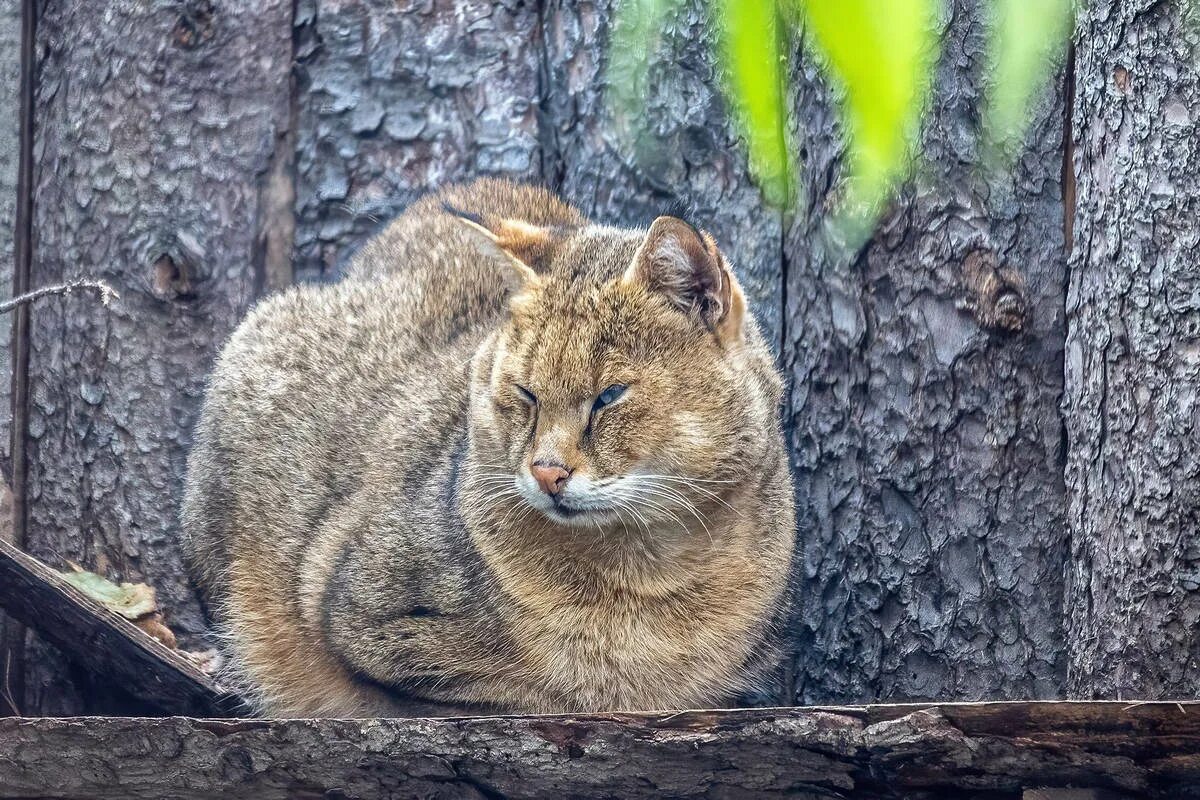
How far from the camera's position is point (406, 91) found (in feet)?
16.4

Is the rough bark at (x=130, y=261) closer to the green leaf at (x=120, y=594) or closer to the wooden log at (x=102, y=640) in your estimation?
the green leaf at (x=120, y=594)

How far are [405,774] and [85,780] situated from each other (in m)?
0.75

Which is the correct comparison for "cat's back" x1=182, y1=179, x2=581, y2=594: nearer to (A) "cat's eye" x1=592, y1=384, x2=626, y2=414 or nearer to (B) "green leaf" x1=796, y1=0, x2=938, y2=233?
(A) "cat's eye" x1=592, y1=384, x2=626, y2=414

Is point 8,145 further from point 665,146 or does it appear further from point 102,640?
point 665,146

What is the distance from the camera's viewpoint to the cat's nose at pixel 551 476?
3307mm

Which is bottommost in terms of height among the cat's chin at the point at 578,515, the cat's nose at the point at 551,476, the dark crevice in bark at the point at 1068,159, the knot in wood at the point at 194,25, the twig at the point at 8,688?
the twig at the point at 8,688

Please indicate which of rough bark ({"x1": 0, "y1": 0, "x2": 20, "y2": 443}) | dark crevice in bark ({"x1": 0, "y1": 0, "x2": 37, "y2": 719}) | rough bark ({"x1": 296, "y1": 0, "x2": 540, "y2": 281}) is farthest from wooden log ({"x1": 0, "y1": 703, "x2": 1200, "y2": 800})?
rough bark ({"x1": 296, "y1": 0, "x2": 540, "y2": 281})

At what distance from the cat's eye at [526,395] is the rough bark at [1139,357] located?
56.1 inches

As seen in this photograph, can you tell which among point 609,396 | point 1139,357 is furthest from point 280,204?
point 1139,357

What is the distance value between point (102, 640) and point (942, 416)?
Answer: 8.36ft

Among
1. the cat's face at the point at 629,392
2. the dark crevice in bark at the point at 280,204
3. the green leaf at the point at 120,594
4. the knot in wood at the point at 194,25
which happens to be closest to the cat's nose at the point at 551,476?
the cat's face at the point at 629,392

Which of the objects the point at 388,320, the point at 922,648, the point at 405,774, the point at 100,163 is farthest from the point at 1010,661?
the point at 100,163

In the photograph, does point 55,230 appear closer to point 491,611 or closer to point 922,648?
point 491,611

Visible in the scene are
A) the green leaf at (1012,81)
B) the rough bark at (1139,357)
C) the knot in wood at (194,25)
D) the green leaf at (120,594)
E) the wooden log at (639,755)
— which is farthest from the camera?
the knot in wood at (194,25)
